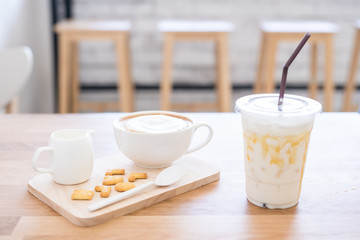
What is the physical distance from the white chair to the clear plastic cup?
4.02 feet

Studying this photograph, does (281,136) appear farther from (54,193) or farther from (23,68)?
(23,68)

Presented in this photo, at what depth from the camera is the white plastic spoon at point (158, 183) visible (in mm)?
711

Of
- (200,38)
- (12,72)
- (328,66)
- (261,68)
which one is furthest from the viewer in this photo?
(261,68)

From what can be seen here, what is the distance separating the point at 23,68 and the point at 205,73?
70.7 inches

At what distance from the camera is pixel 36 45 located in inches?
120

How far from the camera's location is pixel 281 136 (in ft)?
2.30

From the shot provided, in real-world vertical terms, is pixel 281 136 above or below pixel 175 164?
above

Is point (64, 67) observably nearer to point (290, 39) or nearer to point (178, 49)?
point (178, 49)

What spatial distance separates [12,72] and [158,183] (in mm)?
1168

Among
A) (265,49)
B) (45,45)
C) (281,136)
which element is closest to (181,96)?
(265,49)

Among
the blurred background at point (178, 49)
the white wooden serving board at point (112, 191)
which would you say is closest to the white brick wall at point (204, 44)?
the blurred background at point (178, 49)

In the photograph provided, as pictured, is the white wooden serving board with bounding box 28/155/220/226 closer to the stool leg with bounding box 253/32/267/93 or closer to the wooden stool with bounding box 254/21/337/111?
the wooden stool with bounding box 254/21/337/111

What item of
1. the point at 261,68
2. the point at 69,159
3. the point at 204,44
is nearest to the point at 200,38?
the point at 261,68

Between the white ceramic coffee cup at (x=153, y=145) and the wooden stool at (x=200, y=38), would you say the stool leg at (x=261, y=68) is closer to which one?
the wooden stool at (x=200, y=38)
